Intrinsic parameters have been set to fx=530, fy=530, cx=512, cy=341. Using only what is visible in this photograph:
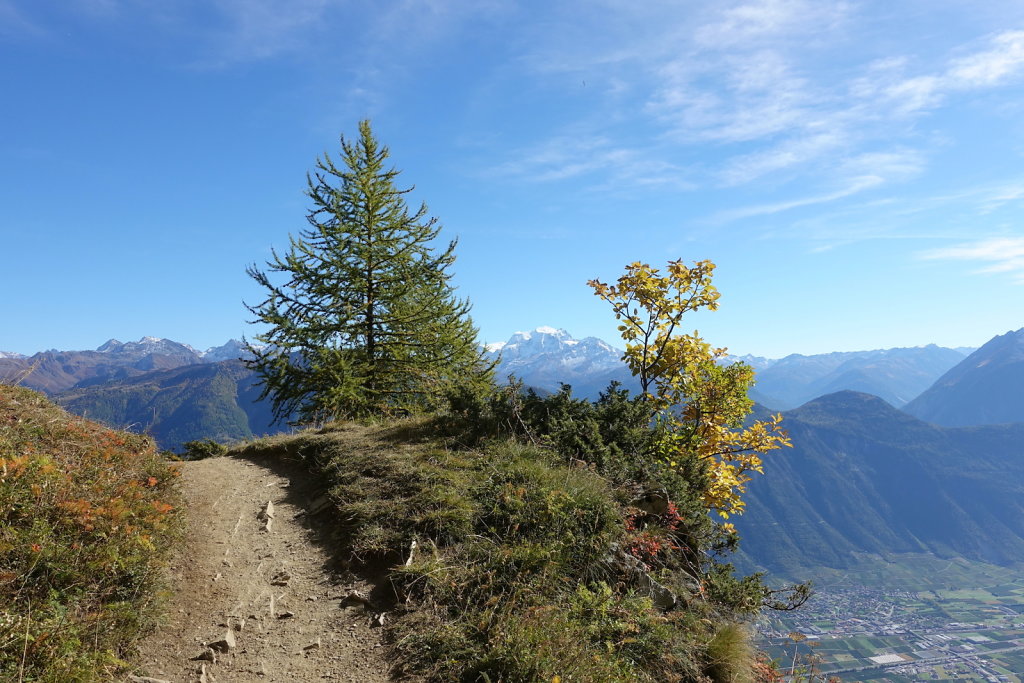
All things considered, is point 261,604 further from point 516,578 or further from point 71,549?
point 516,578

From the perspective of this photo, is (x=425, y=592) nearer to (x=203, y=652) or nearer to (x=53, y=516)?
(x=203, y=652)

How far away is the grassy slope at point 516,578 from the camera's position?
5027 millimetres

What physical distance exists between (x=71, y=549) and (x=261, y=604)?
198 cm

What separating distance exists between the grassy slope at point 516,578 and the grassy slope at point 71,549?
2425 mm

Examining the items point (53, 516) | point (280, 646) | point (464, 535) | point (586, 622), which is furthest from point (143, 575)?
point (586, 622)

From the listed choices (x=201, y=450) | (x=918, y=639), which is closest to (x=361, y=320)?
(x=201, y=450)

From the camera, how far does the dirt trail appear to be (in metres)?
5.08

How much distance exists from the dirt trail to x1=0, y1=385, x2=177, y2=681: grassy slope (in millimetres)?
436

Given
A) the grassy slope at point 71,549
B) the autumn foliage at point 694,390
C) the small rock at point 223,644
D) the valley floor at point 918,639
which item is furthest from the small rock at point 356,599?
the valley floor at point 918,639

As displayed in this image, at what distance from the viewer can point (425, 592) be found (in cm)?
595

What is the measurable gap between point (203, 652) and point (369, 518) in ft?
8.31

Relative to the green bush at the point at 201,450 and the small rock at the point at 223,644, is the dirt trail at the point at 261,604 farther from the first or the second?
the green bush at the point at 201,450

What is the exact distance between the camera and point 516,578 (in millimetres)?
5922

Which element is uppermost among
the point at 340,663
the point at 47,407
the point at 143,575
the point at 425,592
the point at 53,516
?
the point at 47,407
